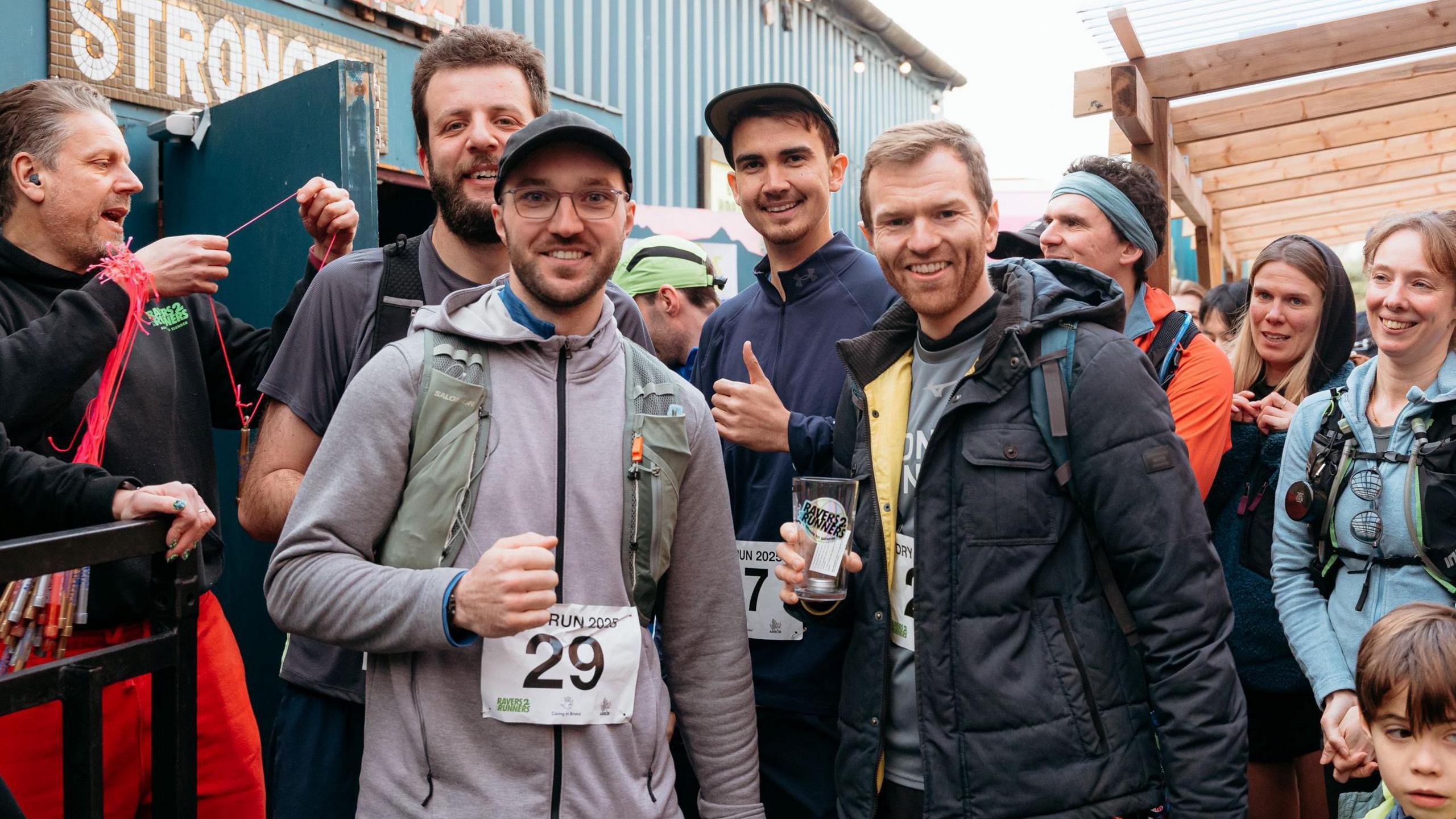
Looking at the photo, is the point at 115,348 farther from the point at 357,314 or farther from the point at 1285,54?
the point at 1285,54

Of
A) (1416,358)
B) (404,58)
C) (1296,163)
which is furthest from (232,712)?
(1296,163)

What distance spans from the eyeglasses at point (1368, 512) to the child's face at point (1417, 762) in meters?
0.55

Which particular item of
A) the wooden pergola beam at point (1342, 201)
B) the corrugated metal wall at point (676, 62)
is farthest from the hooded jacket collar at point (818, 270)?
the wooden pergola beam at point (1342, 201)

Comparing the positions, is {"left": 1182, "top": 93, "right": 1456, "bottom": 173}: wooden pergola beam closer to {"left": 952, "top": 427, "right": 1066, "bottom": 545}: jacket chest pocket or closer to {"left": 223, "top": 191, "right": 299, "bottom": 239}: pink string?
{"left": 223, "top": 191, "right": 299, "bottom": 239}: pink string

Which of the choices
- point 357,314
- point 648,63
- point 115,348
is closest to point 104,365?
point 115,348

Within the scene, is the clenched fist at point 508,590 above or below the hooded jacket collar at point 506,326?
below

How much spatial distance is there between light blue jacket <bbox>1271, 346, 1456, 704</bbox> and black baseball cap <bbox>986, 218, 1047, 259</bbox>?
4.57 feet

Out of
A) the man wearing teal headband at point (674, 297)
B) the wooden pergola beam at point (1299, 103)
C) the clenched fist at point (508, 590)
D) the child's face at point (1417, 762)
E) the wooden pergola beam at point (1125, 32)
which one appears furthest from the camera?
the wooden pergola beam at point (1299, 103)

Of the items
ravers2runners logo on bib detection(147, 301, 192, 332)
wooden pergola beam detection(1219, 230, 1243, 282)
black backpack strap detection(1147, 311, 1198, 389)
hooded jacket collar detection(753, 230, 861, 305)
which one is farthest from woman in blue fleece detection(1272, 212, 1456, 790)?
wooden pergola beam detection(1219, 230, 1243, 282)

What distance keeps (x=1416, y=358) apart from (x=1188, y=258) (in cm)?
1648

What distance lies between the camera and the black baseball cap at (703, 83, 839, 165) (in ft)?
8.82

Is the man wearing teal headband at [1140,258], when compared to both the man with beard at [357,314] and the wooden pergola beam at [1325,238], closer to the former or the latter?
the man with beard at [357,314]

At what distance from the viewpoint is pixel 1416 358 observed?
2.69 meters

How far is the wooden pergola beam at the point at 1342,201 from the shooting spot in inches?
414
